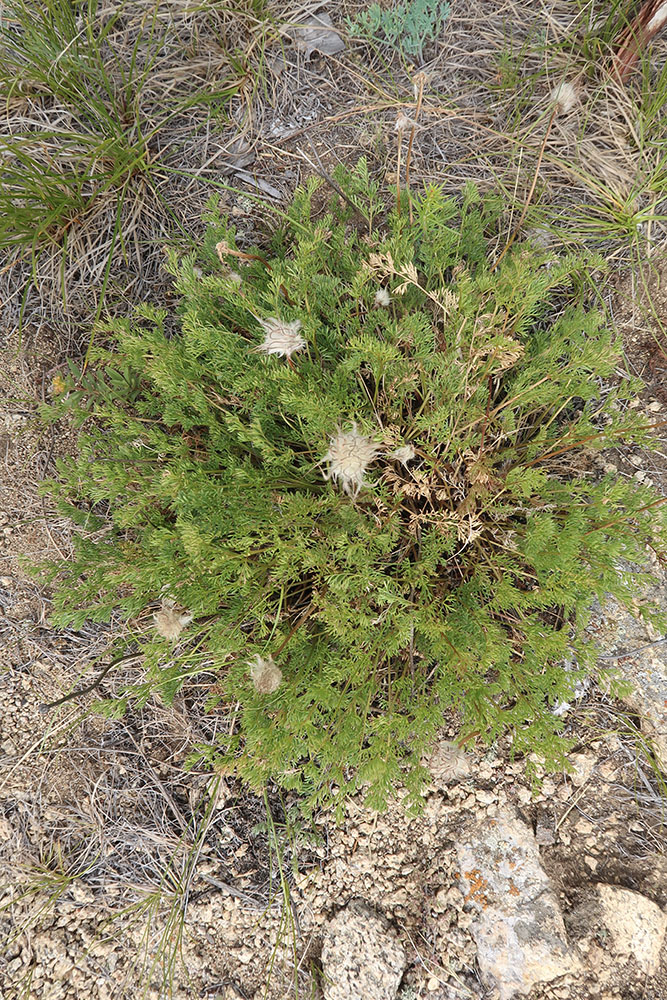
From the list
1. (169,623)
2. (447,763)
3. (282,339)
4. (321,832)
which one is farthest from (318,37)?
(321,832)

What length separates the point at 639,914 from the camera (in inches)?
102

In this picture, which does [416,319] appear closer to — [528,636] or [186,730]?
[528,636]

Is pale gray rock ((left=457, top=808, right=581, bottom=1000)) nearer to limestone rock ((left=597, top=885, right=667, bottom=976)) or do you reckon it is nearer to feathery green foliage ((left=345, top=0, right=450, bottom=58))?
limestone rock ((left=597, top=885, right=667, bottom=976))

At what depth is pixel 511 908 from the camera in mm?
2633

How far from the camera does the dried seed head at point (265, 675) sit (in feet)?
7.60

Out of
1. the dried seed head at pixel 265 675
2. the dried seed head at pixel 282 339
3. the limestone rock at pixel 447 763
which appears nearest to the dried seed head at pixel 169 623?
the dried seed head at pixel 265 675

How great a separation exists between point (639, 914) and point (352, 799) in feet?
4.32

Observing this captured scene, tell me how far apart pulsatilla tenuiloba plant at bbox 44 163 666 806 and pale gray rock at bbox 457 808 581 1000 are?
0.50 metres

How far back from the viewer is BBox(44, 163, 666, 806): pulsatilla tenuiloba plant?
7.55 feet

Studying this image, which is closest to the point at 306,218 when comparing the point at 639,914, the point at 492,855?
the point at 492,855

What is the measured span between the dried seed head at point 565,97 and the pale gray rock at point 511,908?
3.32 metres

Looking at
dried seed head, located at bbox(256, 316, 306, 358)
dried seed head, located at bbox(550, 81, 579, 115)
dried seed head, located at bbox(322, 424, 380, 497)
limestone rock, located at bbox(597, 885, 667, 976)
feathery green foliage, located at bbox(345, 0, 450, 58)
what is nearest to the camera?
dried seed head, located at bbox(256, 316, 306, 358)

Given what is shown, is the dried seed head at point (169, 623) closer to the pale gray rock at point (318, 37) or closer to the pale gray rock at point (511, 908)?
the pale gray rock at point (511, 908)

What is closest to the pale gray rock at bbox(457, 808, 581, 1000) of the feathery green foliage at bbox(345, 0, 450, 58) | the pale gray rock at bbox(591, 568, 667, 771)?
the pale gray rock at bbox(591, 568, 667, 771)
